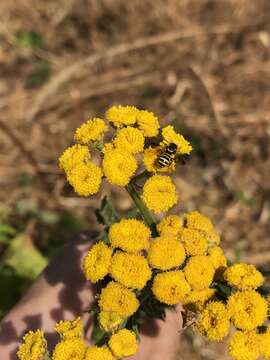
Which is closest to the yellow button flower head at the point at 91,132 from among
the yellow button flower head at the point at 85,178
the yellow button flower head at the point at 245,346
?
the yellow button flower head at the point at 85,178

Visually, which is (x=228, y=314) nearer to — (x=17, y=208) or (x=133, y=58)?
(x=17, y=208)

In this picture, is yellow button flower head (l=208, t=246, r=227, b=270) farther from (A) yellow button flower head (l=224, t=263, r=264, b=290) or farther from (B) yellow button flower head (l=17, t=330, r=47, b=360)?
(B) yellow button flower head (l=17, t=330, r=47, b=360)

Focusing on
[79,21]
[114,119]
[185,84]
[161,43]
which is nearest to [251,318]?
[114,119]

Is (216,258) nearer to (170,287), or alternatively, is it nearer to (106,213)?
(170,287)

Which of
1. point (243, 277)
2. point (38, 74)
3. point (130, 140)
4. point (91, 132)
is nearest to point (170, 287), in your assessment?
point (243, 277)

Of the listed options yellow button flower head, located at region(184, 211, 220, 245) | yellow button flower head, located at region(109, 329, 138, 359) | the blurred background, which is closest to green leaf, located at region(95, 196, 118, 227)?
yellow button flower head, located at region(184, 211, 220, 245)

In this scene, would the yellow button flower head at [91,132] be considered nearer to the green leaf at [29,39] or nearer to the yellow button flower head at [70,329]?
the yellow button flower head at [70,329]

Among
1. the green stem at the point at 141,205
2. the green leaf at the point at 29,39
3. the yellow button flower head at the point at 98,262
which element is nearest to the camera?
the yellow button flower head at the point at 98,262
